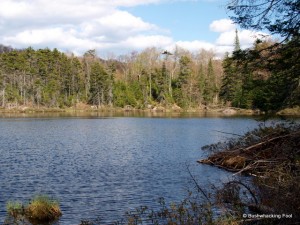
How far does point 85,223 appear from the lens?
1070cm

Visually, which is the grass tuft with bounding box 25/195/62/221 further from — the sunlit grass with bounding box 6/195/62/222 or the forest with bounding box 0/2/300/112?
the forest with bounding box 0/2/300/112

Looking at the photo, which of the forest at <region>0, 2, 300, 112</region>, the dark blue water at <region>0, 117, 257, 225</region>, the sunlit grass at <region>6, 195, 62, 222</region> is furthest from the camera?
the forest at <region>0, 2, 300, 112</region>

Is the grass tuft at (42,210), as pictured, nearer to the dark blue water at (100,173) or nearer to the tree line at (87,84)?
the dark blue water at (100,173)

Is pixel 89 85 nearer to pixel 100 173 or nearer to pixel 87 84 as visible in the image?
pixel 87 84

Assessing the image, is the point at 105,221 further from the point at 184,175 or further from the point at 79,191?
the point at 184,175

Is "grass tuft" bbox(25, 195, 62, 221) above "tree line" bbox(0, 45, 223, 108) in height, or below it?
below

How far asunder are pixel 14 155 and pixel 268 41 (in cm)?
2466

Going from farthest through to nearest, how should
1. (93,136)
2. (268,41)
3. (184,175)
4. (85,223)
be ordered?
(93,136) → (184,175) → (268,41) → (85,223)

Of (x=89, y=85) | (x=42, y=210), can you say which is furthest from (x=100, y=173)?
(x=89, y=85)

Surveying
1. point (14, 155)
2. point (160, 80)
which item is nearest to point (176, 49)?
point (160, 80)

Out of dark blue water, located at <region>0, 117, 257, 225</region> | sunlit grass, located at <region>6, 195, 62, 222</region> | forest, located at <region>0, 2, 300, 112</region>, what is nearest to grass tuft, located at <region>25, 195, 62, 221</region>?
sunlit grass, located at <region>6, 195, 62, 222</region>

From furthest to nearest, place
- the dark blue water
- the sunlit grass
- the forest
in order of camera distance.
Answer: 1. the forest
2. the dark blue water
3. the sunlit grass

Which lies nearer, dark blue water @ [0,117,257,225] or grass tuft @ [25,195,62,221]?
grass tuft @ [25,195,62,221]

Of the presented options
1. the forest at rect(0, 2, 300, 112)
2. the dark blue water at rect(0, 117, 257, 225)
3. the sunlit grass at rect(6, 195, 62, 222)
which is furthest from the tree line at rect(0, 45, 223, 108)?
the sunlit grass at rect(6, 195, 62, 222)
